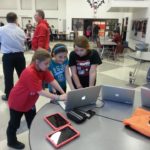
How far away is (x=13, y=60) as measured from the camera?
3008mm

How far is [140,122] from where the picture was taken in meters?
1.31

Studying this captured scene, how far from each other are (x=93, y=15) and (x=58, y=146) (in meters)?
15.0

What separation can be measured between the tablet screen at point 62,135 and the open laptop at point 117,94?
586 millimetres

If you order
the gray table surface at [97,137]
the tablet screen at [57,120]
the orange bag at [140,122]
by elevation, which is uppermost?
the orange bag at [140,122]

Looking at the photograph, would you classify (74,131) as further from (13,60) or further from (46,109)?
(13,60)

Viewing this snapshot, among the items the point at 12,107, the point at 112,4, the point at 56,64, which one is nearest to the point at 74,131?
the point at 12,107

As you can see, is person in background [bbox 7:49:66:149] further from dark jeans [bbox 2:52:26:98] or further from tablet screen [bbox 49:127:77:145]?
dark jeans [bbox 2:52:26:98]

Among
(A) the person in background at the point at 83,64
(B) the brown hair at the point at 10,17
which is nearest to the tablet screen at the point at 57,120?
(A) the person in background at the point at 83,64

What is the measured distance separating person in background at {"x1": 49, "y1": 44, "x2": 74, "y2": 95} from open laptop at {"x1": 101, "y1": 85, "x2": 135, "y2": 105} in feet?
1.68

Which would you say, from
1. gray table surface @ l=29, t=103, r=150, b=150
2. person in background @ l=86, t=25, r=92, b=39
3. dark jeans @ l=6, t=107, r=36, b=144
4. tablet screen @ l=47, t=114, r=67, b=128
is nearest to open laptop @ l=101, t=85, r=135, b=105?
gray table surface @ l=29, t=103, r=150, b=150

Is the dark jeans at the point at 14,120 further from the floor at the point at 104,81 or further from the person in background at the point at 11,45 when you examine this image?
the person in background at the point at 11,45

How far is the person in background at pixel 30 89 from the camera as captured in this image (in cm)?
156

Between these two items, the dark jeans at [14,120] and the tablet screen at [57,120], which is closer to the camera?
the tablet screen at [57,120]

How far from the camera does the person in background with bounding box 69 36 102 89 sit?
2.11 m
